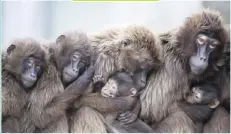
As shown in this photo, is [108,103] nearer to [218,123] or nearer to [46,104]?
[46,104]

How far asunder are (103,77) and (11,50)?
31 cm

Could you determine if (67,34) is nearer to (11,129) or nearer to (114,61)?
(114,61)

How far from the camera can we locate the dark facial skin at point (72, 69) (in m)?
1.59

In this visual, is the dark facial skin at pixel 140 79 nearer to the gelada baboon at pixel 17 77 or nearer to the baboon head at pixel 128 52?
the baboon head at pixel 128 52

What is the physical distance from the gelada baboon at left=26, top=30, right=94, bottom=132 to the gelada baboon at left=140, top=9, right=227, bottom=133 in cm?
23

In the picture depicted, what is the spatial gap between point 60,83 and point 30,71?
0.10 m

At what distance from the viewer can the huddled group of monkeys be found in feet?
5.15

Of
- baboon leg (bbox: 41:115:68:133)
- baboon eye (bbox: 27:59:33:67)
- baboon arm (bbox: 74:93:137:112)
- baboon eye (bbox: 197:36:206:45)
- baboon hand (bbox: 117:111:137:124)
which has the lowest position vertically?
baboon leg (bbox: 41:115:68:133)

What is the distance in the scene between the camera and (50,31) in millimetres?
1608

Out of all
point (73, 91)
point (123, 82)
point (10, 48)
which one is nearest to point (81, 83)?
point (73, 91)

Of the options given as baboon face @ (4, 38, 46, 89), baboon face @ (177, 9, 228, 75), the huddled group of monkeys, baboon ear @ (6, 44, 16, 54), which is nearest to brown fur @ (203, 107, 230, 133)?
the huddled group of monkeys

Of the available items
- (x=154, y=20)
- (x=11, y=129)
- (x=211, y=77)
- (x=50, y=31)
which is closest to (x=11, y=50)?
(x=50, y=31)

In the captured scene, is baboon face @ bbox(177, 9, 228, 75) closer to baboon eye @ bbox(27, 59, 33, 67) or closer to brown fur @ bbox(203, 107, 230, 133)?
brown fur @ bbox(203, 107, 230, 133)

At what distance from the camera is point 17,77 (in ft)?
5.14
